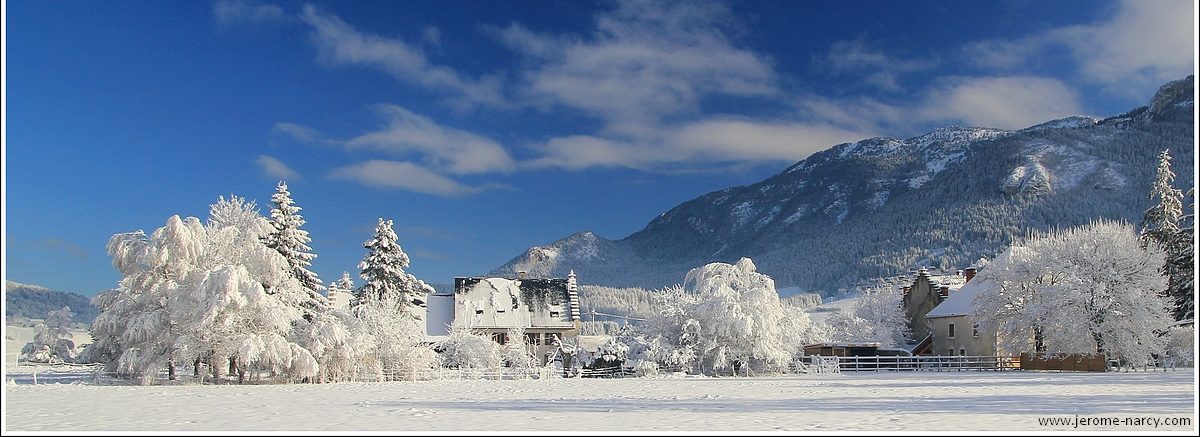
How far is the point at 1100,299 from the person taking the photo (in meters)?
41.3

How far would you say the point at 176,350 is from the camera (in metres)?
32.3

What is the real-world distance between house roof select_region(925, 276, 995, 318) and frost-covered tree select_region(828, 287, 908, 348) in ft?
25.6

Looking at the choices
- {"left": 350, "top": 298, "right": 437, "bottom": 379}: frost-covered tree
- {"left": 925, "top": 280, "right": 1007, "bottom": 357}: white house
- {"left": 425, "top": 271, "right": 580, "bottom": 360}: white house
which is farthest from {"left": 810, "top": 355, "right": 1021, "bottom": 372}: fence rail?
{"left": 350, "top": 298, "right": 437, "bottom": 379}: frost-covered tree

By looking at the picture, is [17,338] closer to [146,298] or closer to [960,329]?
[146,298]

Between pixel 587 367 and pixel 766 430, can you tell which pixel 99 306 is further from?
pixel 766 430

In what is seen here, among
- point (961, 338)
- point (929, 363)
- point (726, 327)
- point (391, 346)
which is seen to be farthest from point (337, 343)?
point (961, 338)

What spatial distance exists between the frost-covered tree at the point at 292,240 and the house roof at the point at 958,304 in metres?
40.2

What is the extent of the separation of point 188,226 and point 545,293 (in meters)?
33.4

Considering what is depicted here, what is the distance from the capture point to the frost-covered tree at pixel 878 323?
68750 mm

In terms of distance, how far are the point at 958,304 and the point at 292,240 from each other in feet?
140

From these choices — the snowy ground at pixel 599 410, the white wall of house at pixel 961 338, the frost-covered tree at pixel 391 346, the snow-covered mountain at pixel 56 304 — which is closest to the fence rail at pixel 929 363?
the white wall of house at pixel 961 338

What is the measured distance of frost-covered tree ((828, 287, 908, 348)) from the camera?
6875 centimetres

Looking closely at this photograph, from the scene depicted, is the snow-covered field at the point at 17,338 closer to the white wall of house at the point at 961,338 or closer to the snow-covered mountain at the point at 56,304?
the snow-covered mountain at the point at 56,304

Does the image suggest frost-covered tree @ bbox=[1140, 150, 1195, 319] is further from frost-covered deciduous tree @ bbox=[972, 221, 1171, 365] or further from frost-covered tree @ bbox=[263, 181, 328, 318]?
frost-covered tree @ bbox=[263, 181, 328, 318]
